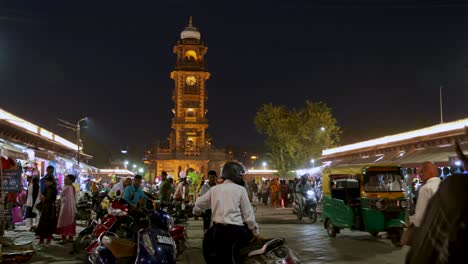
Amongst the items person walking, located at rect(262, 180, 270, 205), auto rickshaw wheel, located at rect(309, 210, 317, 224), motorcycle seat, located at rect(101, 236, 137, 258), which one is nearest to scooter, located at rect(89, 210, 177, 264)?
motorcycle seat, located at rect(101, 236, 137, 258)

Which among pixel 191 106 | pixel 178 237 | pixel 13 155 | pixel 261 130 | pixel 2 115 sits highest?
pixel 191 106

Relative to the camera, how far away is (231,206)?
570 centimetres

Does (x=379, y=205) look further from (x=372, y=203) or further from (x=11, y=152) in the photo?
(x=11, y=152)

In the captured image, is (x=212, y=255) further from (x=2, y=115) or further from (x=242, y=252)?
(x=2, y=115)

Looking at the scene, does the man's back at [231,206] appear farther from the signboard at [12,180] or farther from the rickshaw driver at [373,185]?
the signboard at [12,180]

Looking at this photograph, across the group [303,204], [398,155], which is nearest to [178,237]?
[303,204]

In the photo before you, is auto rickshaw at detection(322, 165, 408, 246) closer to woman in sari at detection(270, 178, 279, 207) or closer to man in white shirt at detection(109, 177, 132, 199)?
man in white shirt at detection(109, 177, 132, 199)

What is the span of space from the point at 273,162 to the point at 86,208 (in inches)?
1405

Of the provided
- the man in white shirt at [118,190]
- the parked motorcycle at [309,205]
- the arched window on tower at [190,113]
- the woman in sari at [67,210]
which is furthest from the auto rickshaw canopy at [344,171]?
the arched window on tower at [190,113]

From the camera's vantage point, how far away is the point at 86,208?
15.7m

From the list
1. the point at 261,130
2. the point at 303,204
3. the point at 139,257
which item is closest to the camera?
the point at 139,257

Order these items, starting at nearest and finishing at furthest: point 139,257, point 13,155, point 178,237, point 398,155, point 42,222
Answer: point 139,257
point 178,237
point 42,222
point 13,155
point 398,155

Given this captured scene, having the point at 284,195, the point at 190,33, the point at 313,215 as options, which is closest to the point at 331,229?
the point at 313,215

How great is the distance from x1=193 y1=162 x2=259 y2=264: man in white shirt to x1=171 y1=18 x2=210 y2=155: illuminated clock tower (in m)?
73.6
